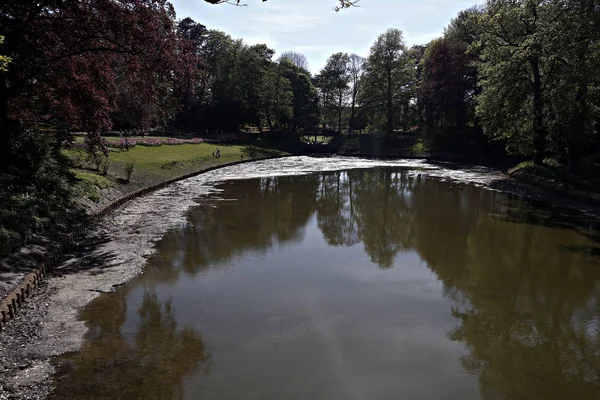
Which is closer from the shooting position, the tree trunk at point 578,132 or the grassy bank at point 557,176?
the grassy bank at point 557,176

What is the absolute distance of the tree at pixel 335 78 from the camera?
63.4 m

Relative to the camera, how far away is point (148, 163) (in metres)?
27.2

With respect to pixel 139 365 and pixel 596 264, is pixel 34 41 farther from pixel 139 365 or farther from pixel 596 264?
pixel 596 264

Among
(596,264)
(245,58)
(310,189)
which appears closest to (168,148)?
(310,189)

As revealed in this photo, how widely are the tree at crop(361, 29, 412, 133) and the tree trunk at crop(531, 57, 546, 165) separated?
99.9ft

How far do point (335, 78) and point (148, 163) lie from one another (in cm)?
4237

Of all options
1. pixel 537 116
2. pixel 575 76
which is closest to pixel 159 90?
pixel 575 76

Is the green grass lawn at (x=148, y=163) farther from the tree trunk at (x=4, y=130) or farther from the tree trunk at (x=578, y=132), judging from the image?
the tree trunk at (x=578, y=132)

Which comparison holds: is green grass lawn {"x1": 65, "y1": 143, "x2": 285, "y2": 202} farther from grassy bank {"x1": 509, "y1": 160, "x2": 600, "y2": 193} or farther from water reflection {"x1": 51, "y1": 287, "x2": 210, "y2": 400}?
grassy bank {"x1": 509, "y1": 160, "x2": 600, "y2": 193}

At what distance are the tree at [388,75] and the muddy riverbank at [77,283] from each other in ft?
128

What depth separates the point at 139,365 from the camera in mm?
5992

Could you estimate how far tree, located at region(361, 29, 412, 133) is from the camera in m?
57.0

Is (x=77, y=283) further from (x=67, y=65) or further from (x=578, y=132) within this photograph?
(x=578, y=132)

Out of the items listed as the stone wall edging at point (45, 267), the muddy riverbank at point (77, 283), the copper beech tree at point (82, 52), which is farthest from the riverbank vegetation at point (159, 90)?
the muddy riverbank at point (77, 283)
